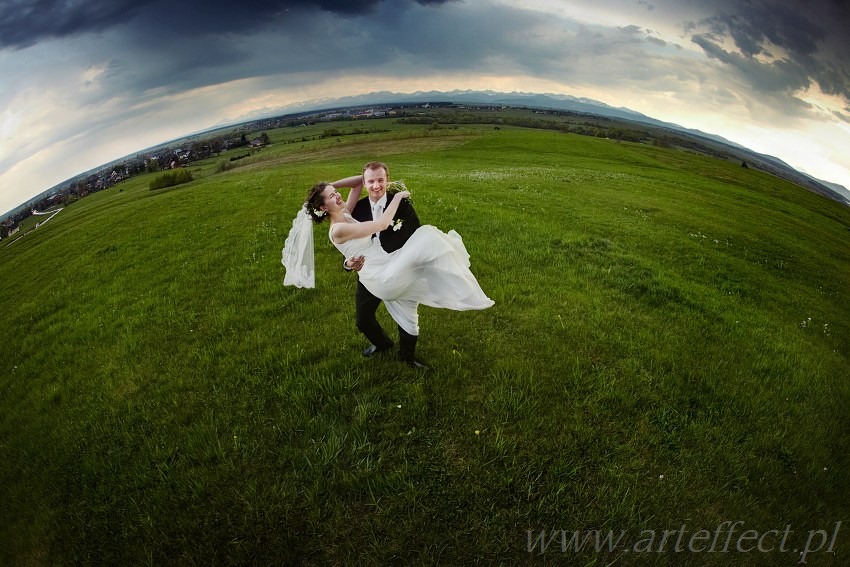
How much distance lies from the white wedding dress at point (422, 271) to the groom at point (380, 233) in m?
0.17

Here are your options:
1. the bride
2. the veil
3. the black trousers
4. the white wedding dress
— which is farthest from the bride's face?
the black trousers

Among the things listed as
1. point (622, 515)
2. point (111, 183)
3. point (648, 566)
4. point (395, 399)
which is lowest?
point (648, 566)

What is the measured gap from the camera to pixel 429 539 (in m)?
3.96

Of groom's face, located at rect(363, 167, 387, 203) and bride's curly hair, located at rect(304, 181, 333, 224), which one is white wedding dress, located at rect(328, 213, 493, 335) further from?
groom's face, located at rect(363, 167, 387, 203)

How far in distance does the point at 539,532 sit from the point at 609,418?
2.29 meters

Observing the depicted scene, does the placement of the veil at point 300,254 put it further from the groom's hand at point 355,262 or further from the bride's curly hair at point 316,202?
the groom's hand at point 355,262

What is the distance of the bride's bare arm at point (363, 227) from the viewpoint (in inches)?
189

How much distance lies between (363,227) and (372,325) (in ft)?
6.74

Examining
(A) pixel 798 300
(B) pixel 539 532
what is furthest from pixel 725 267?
(B) pixel 539 532

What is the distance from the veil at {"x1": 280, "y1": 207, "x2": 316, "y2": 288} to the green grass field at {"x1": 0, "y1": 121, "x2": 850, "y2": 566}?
63.0 inches

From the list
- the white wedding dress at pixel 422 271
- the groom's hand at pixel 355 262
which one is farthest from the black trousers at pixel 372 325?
the groom's hand at pixel 355 262

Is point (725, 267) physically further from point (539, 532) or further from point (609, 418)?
point (539, 532)

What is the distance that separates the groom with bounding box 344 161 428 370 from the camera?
5.10 meters

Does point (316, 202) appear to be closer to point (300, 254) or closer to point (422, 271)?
point (300, 254)
